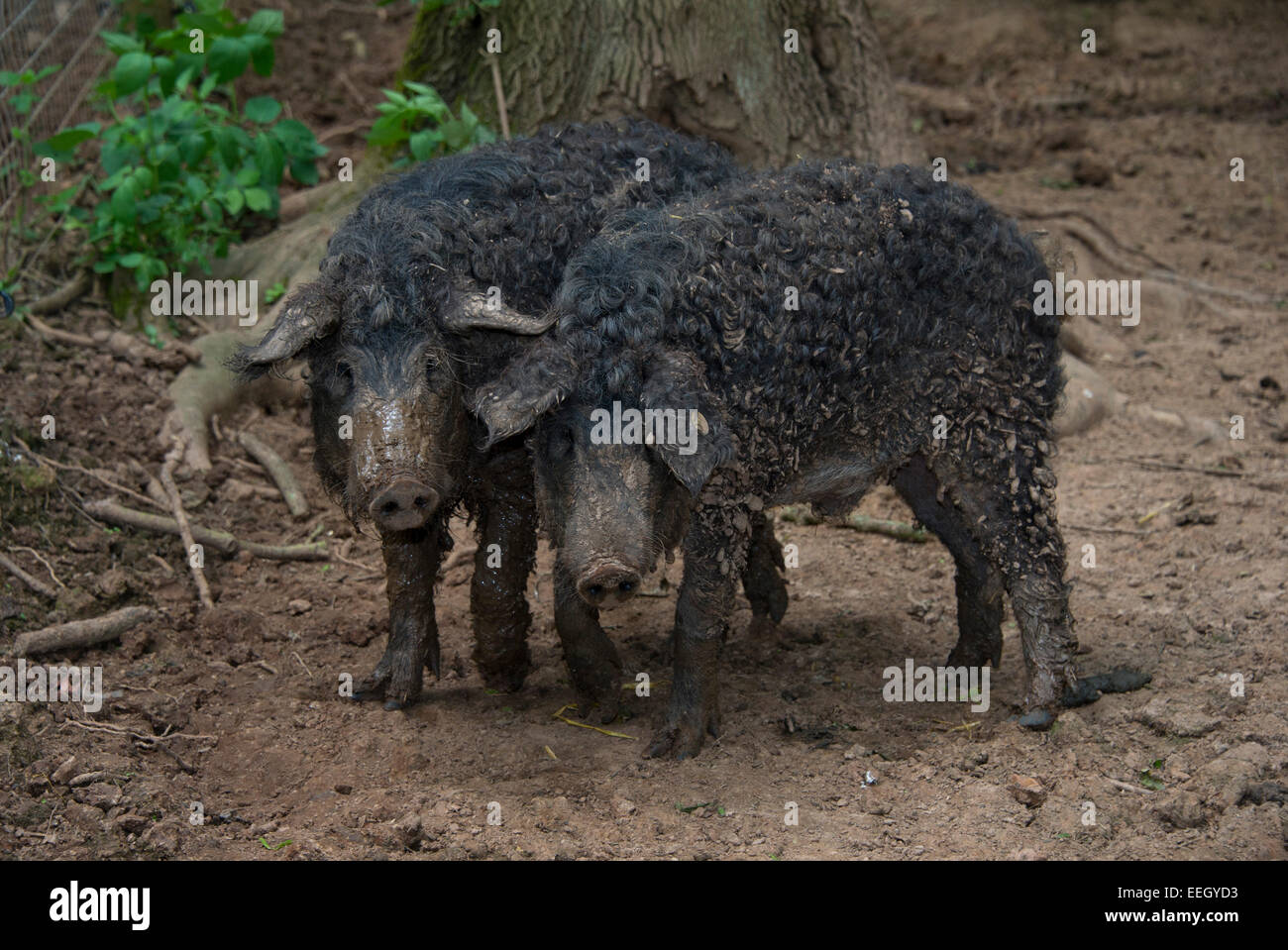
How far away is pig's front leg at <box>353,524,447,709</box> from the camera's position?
227 inches

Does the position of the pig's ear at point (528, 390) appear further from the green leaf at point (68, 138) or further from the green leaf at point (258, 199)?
the green leaf at point (68, 138)

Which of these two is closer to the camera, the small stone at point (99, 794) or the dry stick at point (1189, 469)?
the small stone at point (99, 794)

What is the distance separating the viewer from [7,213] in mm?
8336

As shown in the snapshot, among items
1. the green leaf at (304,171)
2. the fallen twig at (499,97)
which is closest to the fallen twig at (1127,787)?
the fallen twig at (499,97)

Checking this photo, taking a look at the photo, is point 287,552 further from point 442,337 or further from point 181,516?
point 442,337

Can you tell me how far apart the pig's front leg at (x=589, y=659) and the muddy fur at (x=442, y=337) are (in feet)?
0.79

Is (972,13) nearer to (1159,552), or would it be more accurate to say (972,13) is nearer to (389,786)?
(1159,552)

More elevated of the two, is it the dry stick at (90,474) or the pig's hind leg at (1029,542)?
the dry stick at (90,474)

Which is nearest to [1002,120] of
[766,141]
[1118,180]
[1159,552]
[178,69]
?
[1118,180]

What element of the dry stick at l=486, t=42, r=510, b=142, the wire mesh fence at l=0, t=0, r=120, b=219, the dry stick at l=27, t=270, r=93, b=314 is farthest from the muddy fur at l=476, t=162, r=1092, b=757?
the wire mesh fence at l=0, t=0, r=120, b=219

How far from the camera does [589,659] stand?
578 cm

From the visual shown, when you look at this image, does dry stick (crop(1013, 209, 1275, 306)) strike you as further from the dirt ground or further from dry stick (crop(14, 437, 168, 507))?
dry stick (crop(14, 437, 168, 507))

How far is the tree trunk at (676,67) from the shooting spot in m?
7.75

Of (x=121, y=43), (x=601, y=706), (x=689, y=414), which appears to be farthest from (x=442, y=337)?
(x=121, y=43)
